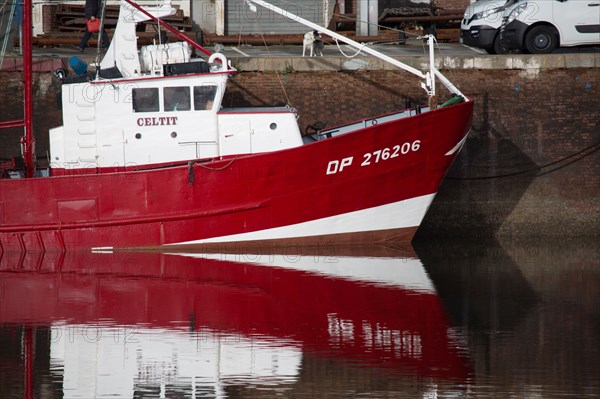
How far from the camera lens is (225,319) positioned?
516 inches

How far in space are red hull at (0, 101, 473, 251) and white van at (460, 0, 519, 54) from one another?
367 centimetres

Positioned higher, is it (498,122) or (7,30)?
(7,30)

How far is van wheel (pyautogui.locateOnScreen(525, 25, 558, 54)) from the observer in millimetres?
20266

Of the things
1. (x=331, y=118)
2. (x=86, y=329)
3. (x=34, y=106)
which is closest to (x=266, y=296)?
(x=86, y=329)

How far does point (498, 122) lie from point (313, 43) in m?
3.63

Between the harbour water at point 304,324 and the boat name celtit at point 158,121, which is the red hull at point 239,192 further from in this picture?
the boat name celtit at point 158,121

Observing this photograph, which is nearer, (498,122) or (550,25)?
(498,122)

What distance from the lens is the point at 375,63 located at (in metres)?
19.6

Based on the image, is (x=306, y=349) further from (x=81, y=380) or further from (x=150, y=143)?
(x=150, y=143)

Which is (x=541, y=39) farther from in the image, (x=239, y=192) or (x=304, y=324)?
(x=304, y=324)

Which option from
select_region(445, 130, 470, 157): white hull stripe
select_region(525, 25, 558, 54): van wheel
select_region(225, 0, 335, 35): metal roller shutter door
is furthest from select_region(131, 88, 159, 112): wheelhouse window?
select_region(225, 0, 335, 35): metal roller shutter door

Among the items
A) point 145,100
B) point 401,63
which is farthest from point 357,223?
point 145,100

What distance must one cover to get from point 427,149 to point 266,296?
174 inches

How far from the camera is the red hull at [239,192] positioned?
1711 cm
